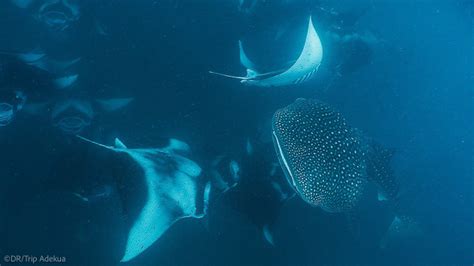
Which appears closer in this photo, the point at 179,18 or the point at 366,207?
the point at 179,18

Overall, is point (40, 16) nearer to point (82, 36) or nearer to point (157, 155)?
point (82, 36)

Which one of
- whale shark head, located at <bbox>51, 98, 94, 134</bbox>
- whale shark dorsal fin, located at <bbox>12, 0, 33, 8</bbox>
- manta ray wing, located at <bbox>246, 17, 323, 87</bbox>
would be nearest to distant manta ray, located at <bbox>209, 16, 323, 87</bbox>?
manta ray wing, located at <bbox>246, 17, 323, 87</bbox>

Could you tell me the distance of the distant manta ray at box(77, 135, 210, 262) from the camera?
214 centimetres

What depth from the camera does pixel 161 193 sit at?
2305mm

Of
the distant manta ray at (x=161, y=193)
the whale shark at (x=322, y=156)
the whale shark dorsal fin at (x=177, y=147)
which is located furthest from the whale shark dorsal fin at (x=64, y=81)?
the whale shark at (x=322, y=156)

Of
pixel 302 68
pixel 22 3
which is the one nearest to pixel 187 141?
pixel 302 68

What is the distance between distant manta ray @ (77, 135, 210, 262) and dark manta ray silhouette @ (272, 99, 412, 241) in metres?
Answer: 0.79

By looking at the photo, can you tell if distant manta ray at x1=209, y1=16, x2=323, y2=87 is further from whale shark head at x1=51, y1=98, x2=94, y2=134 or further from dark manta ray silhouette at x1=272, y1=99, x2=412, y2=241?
whale shark head at x1=51, y1=98, x2=94, y2=134

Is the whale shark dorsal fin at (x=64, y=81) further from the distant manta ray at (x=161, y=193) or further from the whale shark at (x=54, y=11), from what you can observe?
the distant manta ray at (x=161, y=193)

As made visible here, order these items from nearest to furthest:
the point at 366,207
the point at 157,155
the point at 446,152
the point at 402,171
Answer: the point at 157,155 → the point at 366,207 → the point at 402,171 → the point at 446,152

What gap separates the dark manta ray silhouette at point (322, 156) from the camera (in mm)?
2123

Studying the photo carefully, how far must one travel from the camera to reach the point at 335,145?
214 cm

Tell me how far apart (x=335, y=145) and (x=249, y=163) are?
34.3 inches

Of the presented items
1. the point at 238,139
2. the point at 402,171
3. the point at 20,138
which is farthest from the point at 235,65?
the point at 402,171
